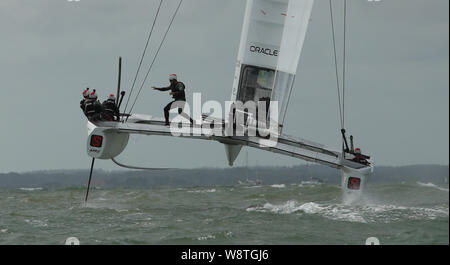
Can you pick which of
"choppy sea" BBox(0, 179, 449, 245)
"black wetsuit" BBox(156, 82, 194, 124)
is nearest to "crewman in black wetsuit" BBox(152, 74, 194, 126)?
"black wetsuit" BBox(156, 82, 194, 124)

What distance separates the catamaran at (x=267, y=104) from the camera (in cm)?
805

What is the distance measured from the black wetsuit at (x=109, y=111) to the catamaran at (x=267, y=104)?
14 centimetres

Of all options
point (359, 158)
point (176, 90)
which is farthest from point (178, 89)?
point (359, 158)

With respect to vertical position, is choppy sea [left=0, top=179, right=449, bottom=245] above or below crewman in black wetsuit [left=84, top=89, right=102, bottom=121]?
below

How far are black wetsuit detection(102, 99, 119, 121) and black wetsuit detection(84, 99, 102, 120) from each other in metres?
0.07

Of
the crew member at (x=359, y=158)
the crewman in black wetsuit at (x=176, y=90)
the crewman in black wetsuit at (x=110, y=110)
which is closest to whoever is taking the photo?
the crewman in black wetsuit at (x=176, y=90)

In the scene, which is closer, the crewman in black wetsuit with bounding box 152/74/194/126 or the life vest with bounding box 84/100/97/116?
the crewman in black wetsuit with bounding box 152/74/194/126

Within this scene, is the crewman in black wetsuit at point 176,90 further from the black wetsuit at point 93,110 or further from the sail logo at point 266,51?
the sail logo at point 266,51

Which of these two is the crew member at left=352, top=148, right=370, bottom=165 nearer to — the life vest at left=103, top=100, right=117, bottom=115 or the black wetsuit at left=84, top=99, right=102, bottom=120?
the life vest at left=103, top=100, right=117, bottom=115

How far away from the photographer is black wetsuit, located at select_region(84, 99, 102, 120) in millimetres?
8375

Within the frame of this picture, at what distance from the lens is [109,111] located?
8.54m

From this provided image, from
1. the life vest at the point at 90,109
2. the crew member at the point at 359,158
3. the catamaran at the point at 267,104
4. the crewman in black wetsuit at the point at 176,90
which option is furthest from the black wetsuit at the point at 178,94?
the crew member at the point at 359,158
